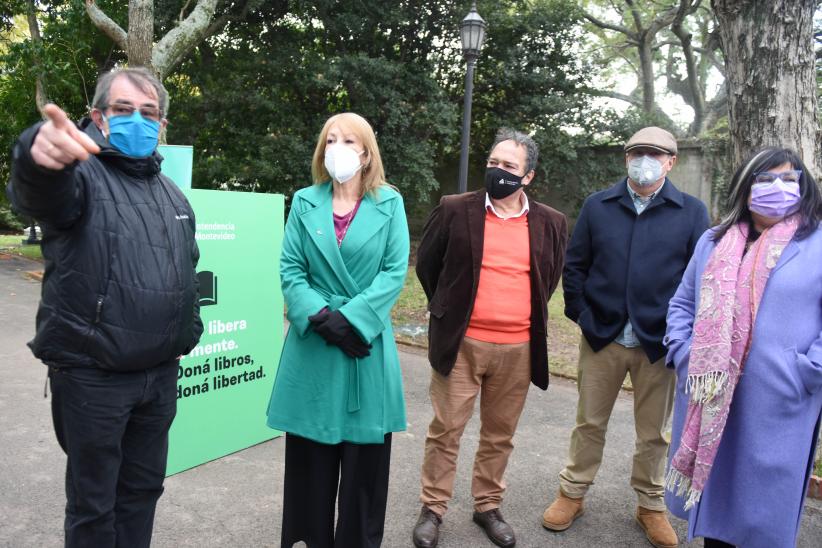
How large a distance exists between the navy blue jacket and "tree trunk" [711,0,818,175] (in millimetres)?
1139

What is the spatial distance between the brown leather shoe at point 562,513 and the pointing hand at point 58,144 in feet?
9.69

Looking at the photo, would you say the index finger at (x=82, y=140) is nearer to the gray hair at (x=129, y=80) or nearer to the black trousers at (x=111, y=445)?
the gray hair at (x=129, y=80)

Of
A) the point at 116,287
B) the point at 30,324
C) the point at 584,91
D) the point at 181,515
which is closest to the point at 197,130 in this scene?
the point at 30,324

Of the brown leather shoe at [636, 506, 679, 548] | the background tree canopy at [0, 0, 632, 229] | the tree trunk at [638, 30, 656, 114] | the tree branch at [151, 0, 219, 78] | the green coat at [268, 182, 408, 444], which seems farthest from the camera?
the tree trunk at [638, 30, 656, 114]

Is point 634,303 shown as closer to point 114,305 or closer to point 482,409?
point 482,409

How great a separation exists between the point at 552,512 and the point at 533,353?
3.09 ft

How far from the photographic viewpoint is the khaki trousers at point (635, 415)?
3.40m

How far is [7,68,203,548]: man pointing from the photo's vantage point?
212cm

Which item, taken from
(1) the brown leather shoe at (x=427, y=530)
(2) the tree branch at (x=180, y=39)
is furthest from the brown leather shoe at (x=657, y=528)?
(2) the tree branch at (x=180, y=39)

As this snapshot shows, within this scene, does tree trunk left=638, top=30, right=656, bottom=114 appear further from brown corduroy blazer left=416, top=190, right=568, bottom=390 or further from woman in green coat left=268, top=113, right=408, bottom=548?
woman in green coat left=268, top=113, right=408, bottom=548

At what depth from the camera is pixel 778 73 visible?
13.2ft

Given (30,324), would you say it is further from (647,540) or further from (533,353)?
(647,540)

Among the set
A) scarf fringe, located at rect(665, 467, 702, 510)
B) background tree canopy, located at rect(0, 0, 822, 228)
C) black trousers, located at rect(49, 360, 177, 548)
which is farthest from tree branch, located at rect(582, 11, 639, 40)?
black trousers, located at rect(49, 360, 177, 548)

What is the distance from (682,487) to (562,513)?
1004 millimetres
